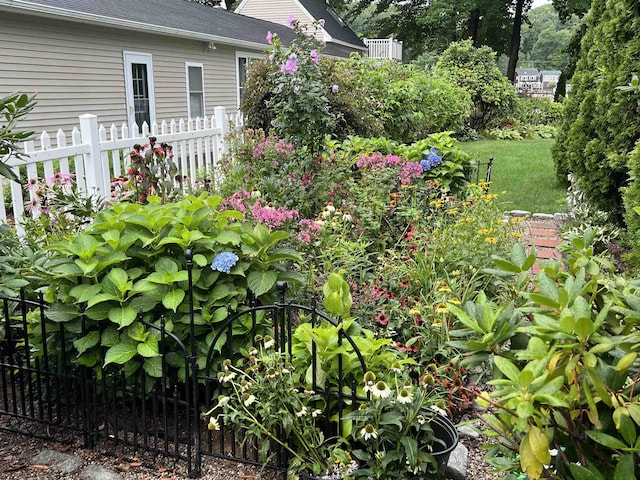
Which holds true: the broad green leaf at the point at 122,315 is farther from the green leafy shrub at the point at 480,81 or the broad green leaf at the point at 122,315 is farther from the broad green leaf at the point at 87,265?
the green leafy shrub at the point at 480,81

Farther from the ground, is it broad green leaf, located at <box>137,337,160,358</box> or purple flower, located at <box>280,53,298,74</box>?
purple flower, located at <box>280,53,298,74</box>

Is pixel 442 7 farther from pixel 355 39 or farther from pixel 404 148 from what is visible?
pixel 404 148

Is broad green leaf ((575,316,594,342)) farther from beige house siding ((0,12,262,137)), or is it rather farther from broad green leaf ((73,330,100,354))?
beige house siding ((0,12,262,137))

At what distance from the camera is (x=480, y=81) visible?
55.3 feet

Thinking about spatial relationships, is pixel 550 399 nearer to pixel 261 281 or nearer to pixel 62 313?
pixel 261 281

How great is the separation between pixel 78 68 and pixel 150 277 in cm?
961

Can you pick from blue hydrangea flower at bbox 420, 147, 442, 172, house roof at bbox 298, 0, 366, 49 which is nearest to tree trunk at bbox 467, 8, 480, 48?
house roof at bbox 298, 0, 366, 49

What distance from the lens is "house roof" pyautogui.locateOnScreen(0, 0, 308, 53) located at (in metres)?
9.31

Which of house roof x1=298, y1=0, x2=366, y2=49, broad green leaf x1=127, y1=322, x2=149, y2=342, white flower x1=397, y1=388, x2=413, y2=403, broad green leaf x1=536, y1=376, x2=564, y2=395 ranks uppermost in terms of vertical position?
house roof x1=298, y1=0, x2=366, y2=49

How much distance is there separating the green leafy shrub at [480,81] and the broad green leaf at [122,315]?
15.5 meters

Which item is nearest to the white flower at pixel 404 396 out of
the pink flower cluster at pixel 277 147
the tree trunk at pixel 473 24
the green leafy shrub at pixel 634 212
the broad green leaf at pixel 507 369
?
the broad green leaf at pixel 507 369

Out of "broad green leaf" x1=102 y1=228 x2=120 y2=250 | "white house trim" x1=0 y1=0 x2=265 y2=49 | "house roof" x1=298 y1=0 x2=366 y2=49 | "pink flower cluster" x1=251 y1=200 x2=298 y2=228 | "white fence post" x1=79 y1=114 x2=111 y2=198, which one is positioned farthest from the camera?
"house roof" x1=298 y1=0 x2=366 y2=49

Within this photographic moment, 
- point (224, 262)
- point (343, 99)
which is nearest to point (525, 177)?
point (343, 99)

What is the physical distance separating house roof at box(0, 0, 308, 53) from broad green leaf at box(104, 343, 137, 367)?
26.2 feet
